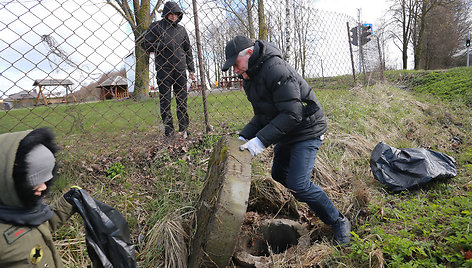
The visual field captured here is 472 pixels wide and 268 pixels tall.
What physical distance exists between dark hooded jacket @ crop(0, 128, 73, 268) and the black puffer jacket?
1.52 m

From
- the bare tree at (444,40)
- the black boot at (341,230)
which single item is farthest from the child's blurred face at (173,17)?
the bare tree at (444,40)

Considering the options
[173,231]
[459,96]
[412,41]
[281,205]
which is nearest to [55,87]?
[173,231]

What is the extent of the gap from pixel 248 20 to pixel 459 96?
Answer: 713cm

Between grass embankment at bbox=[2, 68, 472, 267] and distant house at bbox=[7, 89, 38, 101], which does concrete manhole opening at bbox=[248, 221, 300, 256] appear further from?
distant house at bbox=[7, 89, 38, 101]

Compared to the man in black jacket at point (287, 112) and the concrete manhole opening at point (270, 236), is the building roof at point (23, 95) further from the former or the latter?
the concrete manhole opening at point (270, 236)

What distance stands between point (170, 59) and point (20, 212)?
130 inches

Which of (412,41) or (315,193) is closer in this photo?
(315,193)

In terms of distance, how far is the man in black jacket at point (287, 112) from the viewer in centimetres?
218

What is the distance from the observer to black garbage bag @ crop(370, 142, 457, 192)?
304 centimetres

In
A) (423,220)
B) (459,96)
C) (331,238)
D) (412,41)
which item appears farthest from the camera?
(412,41)

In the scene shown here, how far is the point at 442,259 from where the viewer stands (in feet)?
5.71

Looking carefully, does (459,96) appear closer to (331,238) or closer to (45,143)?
(331,238)

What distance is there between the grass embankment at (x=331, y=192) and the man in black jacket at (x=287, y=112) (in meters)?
0.43

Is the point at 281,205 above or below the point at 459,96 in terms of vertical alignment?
below
